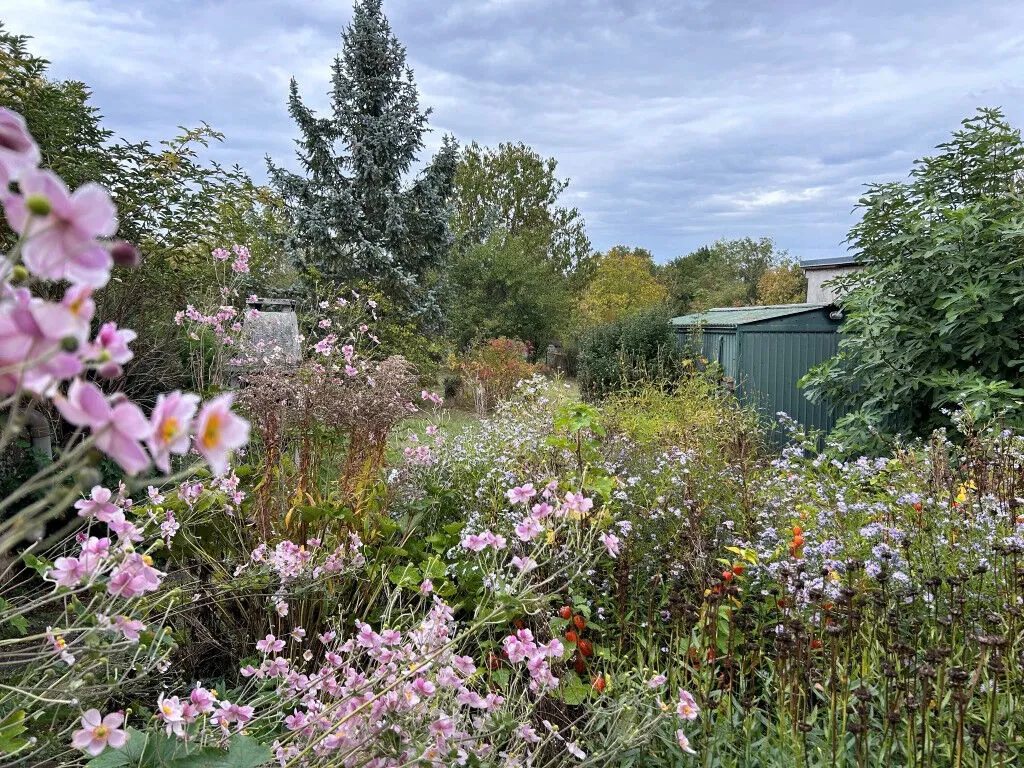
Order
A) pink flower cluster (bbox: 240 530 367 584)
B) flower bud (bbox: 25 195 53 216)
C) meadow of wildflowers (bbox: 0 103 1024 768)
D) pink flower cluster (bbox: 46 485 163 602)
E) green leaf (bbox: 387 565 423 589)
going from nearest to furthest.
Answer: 1. flower bud (bbox: 25 195 53 216)
2. meadow of wildflowers (bbox: 0 103 1024 768)
3. pink flower cluster (bbox: 46 485 163 602)
4. pink flower cluster (bbox: 240 530 367 584)
5. green leaf (bbox: 387 565 423 589)

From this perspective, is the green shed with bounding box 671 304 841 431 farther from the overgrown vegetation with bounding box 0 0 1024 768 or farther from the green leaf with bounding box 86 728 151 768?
the green leaf with bounding box 86 728 151 768

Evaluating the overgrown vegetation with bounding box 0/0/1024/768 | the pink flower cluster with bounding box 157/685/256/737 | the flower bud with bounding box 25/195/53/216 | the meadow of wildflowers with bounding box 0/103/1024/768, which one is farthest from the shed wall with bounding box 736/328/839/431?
the flower bud with bounding box 25/195/53/216

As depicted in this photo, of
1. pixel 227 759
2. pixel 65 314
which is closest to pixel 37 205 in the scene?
pixel 65 314

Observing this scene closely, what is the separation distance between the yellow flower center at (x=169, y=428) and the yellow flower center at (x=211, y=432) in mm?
21

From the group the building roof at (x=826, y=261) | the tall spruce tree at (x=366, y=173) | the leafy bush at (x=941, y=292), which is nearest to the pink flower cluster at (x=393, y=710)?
the leafy bush at (x=941, y=292)

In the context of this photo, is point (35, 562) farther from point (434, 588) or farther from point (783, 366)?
point (783, 366)

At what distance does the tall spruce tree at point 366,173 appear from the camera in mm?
12508

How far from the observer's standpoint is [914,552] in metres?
2.48

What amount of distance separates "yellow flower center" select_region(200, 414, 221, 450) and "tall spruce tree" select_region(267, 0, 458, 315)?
40.3ft

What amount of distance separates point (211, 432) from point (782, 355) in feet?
29.8

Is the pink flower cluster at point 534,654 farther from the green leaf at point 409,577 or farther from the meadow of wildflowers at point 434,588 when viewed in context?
the green leaf at point 409,577

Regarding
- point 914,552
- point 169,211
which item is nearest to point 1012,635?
point 914,552

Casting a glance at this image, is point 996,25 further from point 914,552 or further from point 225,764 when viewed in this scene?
point 225,764

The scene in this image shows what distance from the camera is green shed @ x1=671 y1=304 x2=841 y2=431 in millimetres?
8445
